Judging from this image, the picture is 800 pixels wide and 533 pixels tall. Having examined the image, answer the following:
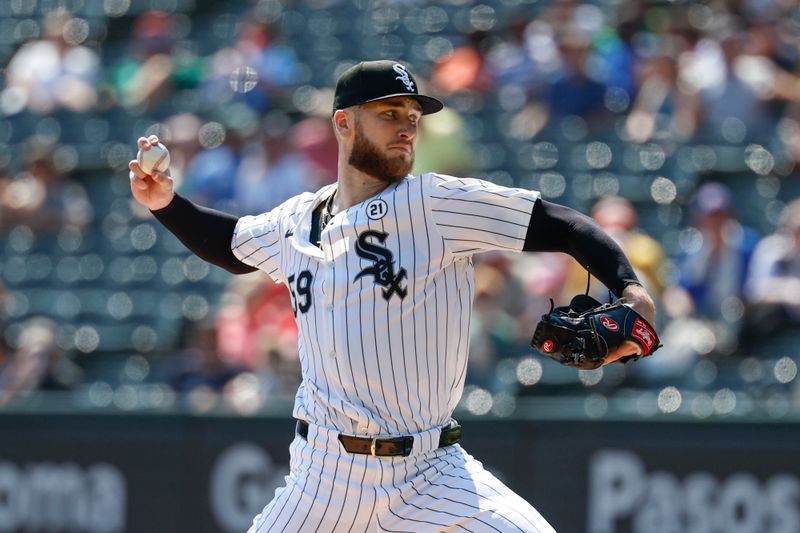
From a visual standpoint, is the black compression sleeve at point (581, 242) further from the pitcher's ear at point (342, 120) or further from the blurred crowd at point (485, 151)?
the blurred crowd at point (485, 151)

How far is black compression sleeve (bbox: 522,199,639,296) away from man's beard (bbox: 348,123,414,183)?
485 mm

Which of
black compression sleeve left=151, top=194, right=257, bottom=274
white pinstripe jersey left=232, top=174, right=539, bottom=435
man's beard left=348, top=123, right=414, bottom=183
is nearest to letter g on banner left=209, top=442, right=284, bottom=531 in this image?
black compression sleeve left=151, top=194, right=257, bottom=274

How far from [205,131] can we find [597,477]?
4618mm

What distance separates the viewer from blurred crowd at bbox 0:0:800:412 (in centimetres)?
771

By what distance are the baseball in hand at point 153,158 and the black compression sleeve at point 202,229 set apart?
7.2 inches

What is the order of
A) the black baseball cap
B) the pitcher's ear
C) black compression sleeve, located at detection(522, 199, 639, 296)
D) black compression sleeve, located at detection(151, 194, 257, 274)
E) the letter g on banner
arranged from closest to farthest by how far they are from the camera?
black compression sleeve, located at detection(522, 199, 639, 296) → the black baseball cap → the pitcher's ear → black compression sleeve, located at detection(151, 194, 257, 274) → the letter g on banner

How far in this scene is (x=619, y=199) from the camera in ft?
27.6

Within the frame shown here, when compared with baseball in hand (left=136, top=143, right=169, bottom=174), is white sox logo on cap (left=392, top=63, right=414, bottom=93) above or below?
above

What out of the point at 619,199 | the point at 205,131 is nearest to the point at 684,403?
the point at 619,199

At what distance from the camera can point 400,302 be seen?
402 cm

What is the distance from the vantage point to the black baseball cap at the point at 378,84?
4.12 m

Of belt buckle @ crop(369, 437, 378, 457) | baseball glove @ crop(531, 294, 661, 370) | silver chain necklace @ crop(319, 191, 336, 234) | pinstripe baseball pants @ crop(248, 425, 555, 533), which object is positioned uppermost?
silver chain necklace @ crop(319, 191, 336, 234)

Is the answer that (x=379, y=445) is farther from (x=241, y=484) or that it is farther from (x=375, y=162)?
Result: (x=241, y=484)

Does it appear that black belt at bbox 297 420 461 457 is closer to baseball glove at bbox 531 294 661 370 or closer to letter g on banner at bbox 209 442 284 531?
baseball glove at bbox 531 294 661 370
